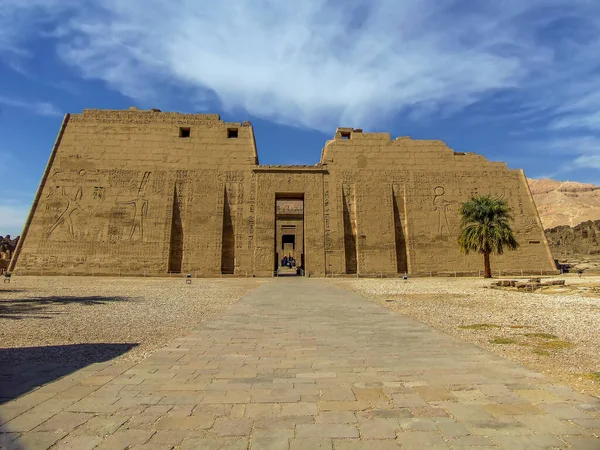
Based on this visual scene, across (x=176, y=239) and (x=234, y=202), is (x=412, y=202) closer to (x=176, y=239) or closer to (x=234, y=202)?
(x=234, y=202)

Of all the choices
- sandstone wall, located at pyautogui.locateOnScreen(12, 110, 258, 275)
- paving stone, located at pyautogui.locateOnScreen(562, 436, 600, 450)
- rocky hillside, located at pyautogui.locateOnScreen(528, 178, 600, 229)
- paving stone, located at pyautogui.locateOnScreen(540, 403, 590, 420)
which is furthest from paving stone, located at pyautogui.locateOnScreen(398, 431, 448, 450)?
rocky hillside, located at pyautogui.locateOnScreen(528, 178, 600, 229)

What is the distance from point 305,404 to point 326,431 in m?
0.48

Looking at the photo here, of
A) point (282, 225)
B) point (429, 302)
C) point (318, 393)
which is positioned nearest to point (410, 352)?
point (318, 393)

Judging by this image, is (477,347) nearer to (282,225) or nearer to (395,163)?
(395,163)

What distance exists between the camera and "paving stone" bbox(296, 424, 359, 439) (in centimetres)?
233

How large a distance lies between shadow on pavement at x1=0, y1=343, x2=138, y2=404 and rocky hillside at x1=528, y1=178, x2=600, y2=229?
3293 inches

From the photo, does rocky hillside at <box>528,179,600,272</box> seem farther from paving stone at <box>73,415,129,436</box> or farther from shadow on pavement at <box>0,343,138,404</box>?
paving stone at <box>73,415,129,436</box>

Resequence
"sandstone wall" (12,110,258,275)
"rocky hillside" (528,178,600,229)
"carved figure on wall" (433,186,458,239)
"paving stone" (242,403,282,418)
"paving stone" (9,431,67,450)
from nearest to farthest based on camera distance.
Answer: "paving stone" (9,431,67,450) → "paving stone" (242,403,282,418) → "sandstone wall" (12,110,258,275) → "carved figure on wall" (433,186,458,239) → "rocky hillside" (528,178,600,229)

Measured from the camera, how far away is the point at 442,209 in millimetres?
26031

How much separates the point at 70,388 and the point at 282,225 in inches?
1460

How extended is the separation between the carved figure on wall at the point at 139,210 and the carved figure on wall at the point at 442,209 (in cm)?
1959

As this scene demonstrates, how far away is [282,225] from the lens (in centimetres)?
4025

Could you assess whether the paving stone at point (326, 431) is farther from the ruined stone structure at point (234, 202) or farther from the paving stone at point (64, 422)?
the ruined stone structure at point (234, 202)

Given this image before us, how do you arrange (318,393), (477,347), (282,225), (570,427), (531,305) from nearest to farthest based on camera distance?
(570,427) → (318,393) → (477,347) → (531,305) → (282,225)
